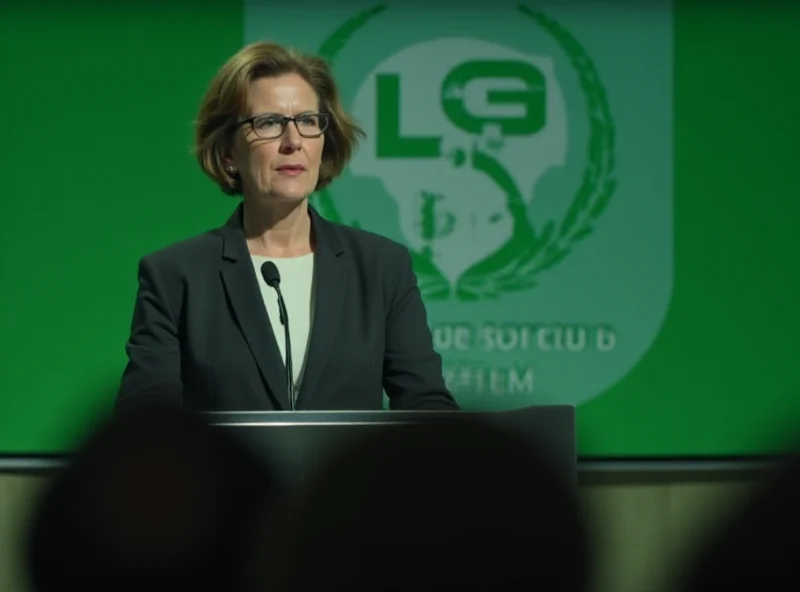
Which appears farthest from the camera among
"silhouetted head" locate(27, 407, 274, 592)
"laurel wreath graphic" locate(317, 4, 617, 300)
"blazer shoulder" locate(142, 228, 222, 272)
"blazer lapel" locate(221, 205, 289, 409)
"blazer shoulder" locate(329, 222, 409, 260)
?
"laurel wreath graphic" locate(317, 4, 617, 300)

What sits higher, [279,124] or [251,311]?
[279,124]

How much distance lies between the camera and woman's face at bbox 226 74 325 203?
8.53 feet

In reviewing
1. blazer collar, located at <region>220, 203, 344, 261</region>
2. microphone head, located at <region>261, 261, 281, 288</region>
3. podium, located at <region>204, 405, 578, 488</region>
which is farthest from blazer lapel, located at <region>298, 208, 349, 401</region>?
podium, located at <region>204, 405, 578, 488</region>

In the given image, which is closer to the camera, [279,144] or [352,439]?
[352,439]

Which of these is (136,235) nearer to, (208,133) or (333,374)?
(208,133)

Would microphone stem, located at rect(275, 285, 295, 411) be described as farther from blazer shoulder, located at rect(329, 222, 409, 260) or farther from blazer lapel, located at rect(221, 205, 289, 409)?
blazer shoulder, located at rect(329, 222, 409, 260)

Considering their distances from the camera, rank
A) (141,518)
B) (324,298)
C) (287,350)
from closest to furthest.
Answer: (141,518), (287,350), (324,298)

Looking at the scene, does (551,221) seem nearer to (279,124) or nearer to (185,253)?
(279,124)

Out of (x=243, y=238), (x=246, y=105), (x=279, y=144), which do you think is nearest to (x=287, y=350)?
(x=243, y=238)

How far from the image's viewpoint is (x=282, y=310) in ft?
7.84

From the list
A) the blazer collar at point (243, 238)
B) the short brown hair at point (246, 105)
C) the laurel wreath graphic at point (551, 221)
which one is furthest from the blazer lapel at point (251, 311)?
the laurel wreath graphic at point (551, 221)

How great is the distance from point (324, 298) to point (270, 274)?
0.40 ft

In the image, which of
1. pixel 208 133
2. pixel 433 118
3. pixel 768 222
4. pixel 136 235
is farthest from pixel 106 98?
pixel 768 222

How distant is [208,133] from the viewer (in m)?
2.79
